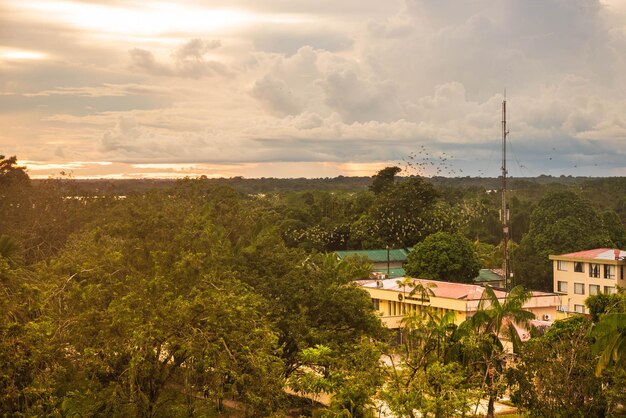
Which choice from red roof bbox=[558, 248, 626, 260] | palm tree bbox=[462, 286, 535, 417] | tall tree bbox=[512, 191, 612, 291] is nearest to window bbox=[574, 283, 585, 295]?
red roof bbox=[558, 248, 626, 260]

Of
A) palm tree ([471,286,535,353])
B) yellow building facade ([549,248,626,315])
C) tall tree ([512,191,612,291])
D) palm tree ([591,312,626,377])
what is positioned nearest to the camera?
palm tree ([591,312,626,377])

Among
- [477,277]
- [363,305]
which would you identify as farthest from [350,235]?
[363,305]

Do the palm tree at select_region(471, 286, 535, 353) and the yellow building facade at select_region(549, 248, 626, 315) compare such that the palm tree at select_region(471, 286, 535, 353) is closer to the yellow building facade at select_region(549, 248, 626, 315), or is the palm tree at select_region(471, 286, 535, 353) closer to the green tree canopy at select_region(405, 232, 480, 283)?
the yellow building facade at select_region(549, 248, 626, 315)

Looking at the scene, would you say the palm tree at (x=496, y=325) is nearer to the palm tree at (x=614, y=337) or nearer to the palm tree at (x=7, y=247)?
the palm tree at (x=614, y=337)

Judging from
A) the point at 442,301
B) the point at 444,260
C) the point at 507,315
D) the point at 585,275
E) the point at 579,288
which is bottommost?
the point at 579,288

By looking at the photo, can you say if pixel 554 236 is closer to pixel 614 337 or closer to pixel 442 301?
pixel 442 301

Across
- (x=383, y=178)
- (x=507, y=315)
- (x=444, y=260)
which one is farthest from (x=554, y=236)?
(x=507, y=315)

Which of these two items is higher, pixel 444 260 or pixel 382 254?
pixel 444 260
